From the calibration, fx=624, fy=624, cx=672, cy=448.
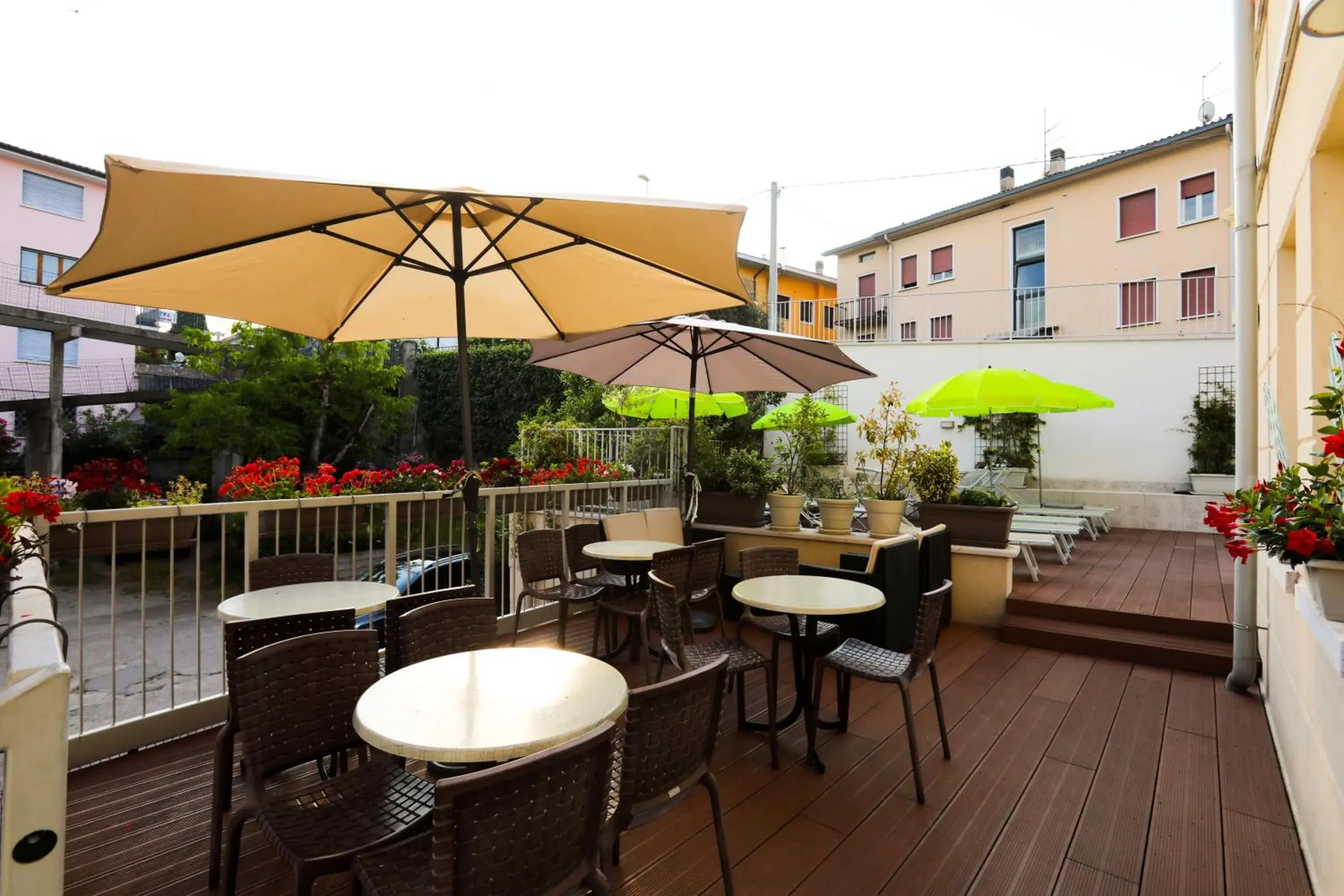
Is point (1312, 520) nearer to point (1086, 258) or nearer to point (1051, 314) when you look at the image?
point (1051, 314)

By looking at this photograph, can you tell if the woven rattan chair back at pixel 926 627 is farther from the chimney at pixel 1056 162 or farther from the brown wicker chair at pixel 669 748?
the chimney at pixel 1056 162

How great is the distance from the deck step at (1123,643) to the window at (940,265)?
1329 centimetres

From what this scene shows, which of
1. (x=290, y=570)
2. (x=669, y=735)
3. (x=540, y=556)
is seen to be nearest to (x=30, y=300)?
(x=290, y=570)

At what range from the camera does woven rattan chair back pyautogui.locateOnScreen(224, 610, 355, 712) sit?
207cm

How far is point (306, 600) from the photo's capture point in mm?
2809

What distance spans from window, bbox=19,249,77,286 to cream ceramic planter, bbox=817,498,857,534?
23.0 metres

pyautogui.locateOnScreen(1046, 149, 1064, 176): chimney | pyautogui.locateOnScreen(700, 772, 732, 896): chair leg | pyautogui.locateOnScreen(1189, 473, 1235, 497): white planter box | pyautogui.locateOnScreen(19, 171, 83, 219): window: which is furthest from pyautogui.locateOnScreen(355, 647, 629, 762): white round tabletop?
pyautogui.locateOnScreen(19, 171, 83, 219): window

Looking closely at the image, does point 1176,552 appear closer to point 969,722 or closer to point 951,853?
point 969,722

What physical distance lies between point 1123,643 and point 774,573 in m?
2.63

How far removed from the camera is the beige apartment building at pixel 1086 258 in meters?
10.6

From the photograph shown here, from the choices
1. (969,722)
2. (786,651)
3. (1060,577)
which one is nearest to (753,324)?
(1060,577)

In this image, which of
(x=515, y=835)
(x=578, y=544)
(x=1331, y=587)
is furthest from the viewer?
(x=578, y=544)

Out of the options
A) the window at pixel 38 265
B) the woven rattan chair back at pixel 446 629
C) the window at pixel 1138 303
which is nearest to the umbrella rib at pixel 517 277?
the woven rattan chair back at pixel 446 629

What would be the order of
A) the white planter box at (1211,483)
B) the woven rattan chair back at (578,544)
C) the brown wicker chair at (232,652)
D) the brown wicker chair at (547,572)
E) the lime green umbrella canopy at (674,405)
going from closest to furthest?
1. the brown wicker chair at (232,652)
2. the brown wicker chair at (547,572)
3. the woven rattan chair back at (578,544)
4. the lime green umbrella canopy at (674,405)
5. the white planter box at (1211,483)
